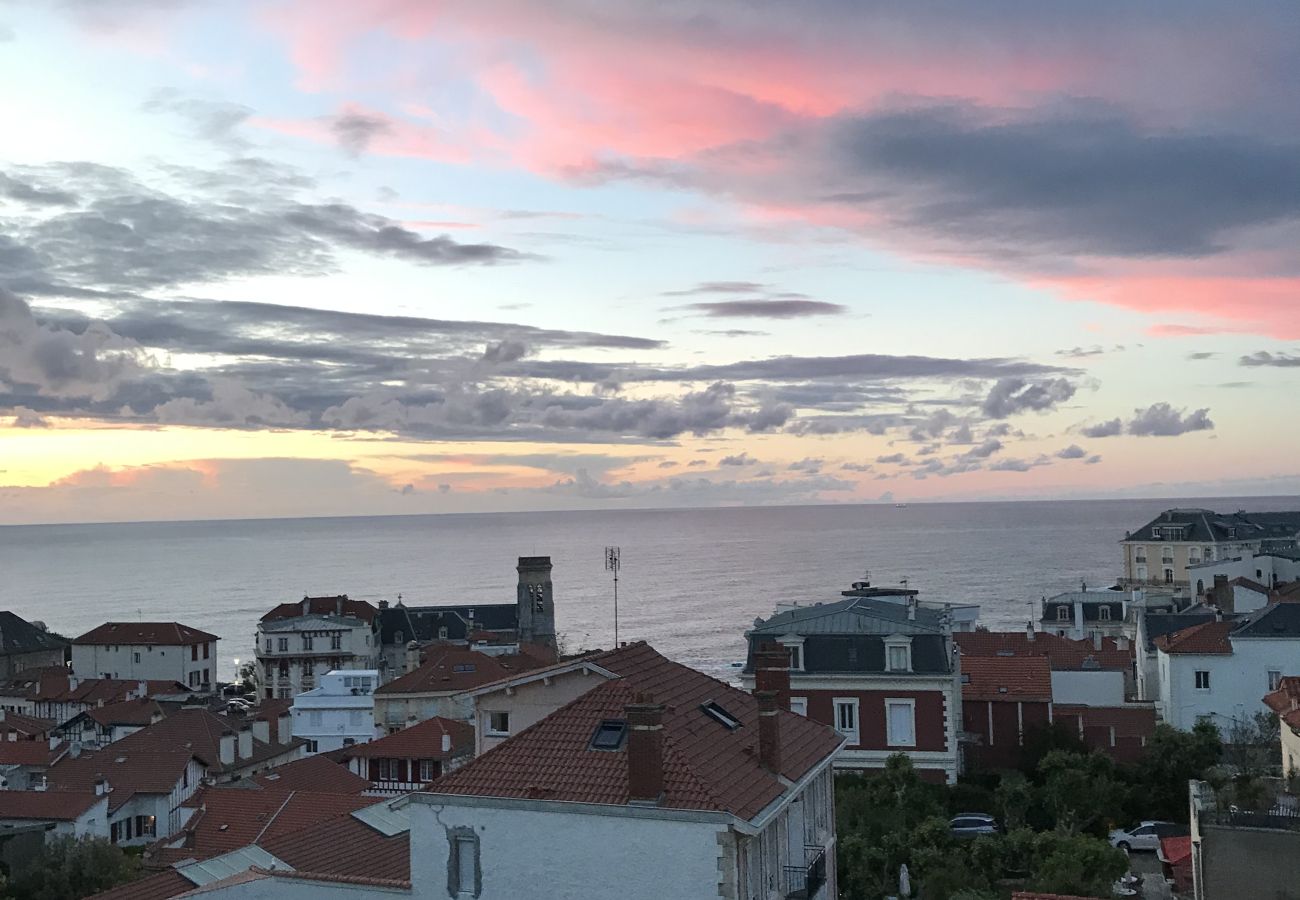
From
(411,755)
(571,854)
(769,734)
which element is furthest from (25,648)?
(571,854)

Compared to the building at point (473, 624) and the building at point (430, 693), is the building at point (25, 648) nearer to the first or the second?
the building at point (473, 624)

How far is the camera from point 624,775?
20.7m

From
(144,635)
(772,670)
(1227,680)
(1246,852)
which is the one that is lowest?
(144,635)

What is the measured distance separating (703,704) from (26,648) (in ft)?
364

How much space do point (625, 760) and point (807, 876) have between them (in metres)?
4.93

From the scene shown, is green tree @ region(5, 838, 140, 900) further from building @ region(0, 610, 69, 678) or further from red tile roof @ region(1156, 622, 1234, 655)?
building @ region(0, 610, 69, 678)

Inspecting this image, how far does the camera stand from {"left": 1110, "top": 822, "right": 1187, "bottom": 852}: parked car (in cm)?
3938

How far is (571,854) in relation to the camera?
67.1ft

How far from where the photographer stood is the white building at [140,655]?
362ft

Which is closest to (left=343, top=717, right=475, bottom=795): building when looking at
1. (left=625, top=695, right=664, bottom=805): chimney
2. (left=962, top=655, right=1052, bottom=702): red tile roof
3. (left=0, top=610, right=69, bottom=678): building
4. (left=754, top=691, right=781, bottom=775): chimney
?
(left=962, top=655, right=1052, bottom=702): red tile roof

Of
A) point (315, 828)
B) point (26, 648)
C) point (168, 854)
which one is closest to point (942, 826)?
point (315, 828)

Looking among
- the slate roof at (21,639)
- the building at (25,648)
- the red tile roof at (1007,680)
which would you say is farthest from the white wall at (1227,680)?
the slate roof at (21,639)

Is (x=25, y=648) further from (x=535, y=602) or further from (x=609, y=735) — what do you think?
(x=609, y=735)

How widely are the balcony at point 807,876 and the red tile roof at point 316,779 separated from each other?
26612 mm
